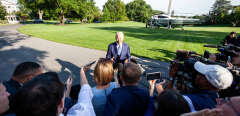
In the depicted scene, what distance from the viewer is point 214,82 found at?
1538mm

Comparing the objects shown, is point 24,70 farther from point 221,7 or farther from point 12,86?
point 221,7

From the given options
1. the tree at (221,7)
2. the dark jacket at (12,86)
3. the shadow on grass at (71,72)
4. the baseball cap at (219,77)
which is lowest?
the shadow on grass at (71,72)

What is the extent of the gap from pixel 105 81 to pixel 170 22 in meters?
30.6

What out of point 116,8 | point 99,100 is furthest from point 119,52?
point 116,8

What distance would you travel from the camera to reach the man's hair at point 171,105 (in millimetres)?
1240

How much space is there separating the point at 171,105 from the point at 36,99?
117 centimetres

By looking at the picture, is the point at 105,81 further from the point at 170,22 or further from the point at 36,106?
the point at 170,22

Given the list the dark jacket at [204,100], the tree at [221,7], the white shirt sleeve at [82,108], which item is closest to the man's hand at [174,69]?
the dark jacket at [204,100]

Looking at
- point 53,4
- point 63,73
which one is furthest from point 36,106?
point 53,4

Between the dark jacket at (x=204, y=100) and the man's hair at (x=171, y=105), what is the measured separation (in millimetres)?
324

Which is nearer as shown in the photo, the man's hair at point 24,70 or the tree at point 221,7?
the man's hair at point 24,70

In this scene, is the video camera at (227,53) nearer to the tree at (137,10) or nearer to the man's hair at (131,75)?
the man's hair at (131,75)

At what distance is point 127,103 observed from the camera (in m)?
1.52

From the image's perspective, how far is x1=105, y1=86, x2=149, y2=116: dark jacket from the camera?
1513 mm
